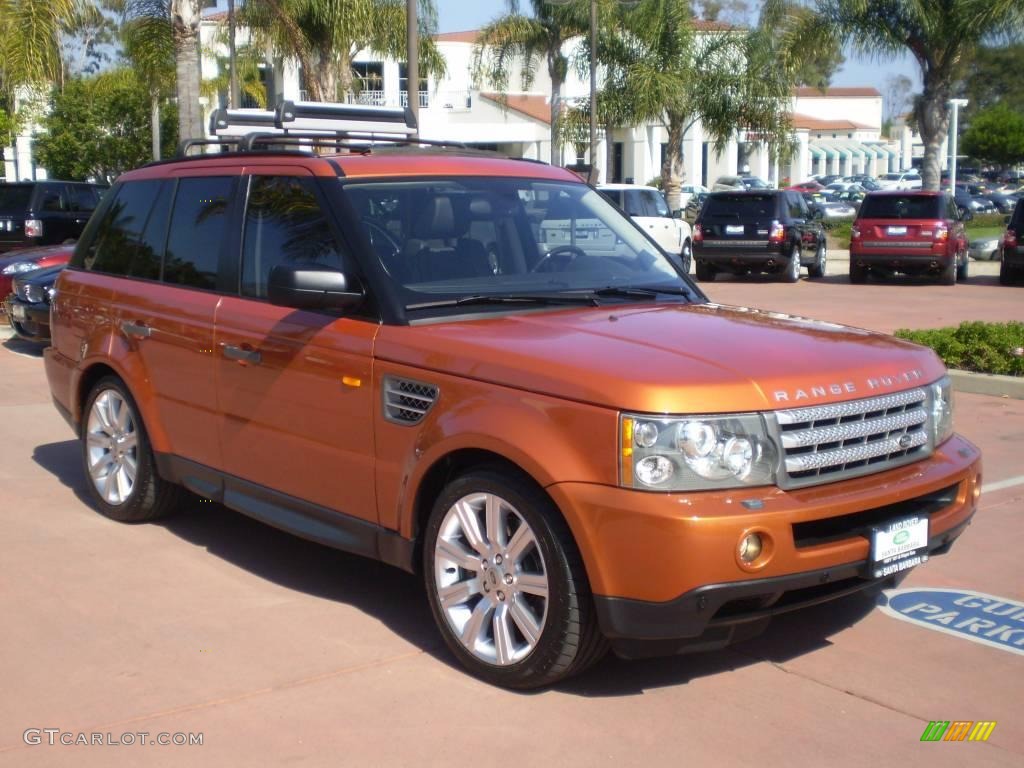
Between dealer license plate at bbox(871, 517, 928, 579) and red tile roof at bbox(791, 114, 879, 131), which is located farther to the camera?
red tile roof at bbox(791, 114, 879, 131)

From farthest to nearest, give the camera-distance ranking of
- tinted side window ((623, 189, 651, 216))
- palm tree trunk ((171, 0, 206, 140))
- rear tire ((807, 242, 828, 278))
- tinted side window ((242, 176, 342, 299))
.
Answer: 1. rear tire ((807, 242, 828, 278))
2. tinted side window ((623, 189, 651, 216))
3. palm tree trunk ((171, 0, 206, 140))
4. tinted side window ((242, 176, 342, 299))

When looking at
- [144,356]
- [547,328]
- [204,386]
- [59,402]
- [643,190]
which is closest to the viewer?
[547,328]

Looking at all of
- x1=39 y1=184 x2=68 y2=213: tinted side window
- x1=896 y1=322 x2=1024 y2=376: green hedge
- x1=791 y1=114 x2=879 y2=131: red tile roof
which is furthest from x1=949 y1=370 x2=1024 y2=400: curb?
x1=791 y1=114 x2=879 y2=131: red tile roof

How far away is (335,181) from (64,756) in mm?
2553

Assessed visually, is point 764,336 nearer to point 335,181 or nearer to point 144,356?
point 335,181

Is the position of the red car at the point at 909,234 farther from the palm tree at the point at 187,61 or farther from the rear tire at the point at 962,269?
the palm tree at the point at 187,61

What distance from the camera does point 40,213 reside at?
20.2 m

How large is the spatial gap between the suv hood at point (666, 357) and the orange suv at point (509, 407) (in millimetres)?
13

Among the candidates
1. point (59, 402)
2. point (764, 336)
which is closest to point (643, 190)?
point (59, 402)

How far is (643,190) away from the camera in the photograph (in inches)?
943

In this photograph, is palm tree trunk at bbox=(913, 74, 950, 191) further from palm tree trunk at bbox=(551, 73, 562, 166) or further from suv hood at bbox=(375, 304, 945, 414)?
suv hood at bbox=(375, 304, 945, 414)

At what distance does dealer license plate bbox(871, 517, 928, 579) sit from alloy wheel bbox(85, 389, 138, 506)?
12.9ft

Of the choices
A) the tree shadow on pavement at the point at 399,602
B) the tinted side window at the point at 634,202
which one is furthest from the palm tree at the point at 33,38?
the tree shadow on pavement at the point at 399,602

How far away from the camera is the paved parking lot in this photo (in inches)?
161
